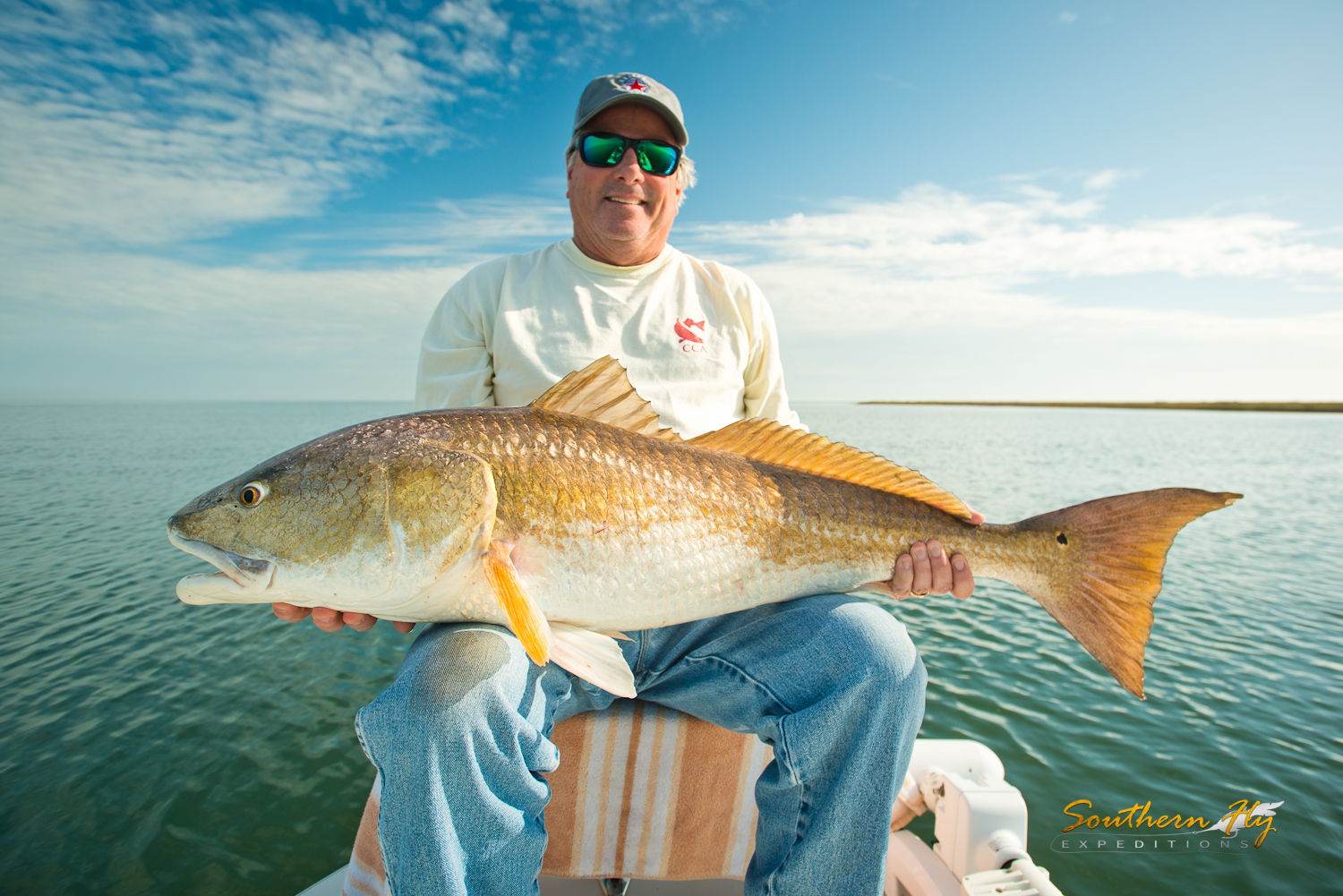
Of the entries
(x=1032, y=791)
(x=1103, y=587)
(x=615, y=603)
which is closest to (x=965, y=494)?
(x=1032, y=791)

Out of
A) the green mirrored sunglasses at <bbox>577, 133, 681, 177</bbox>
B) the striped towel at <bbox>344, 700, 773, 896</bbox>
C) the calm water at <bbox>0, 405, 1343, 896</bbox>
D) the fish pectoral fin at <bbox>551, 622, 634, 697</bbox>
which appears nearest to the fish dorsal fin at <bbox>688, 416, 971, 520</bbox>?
the fish pectoral fin at <bbox>551, 622, 634, 697</bbox>

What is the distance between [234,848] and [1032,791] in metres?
5.59

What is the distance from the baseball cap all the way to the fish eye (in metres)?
2.50

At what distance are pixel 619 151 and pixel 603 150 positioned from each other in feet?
0.27

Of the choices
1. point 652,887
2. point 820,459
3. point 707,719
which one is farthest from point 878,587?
point 652,887

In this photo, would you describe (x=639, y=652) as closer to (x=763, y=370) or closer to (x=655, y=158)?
(x=763, y=370)

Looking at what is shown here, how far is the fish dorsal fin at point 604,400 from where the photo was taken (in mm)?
2412

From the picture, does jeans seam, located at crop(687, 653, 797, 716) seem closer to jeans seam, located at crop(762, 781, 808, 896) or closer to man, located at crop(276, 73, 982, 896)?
man, located at crop(276, 73, 982, 896)

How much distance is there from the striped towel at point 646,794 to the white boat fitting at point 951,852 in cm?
24

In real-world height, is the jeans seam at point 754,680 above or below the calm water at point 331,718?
above

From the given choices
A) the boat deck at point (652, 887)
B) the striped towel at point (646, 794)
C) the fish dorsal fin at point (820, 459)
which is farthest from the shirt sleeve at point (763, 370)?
the boat deck at point (652, 887)

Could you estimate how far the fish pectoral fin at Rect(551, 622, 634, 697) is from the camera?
2.03m

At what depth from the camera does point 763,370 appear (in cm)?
359

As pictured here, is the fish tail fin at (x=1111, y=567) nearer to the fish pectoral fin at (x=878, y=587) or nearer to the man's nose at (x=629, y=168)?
the fish pectoral fin at (x=878, y=587)
